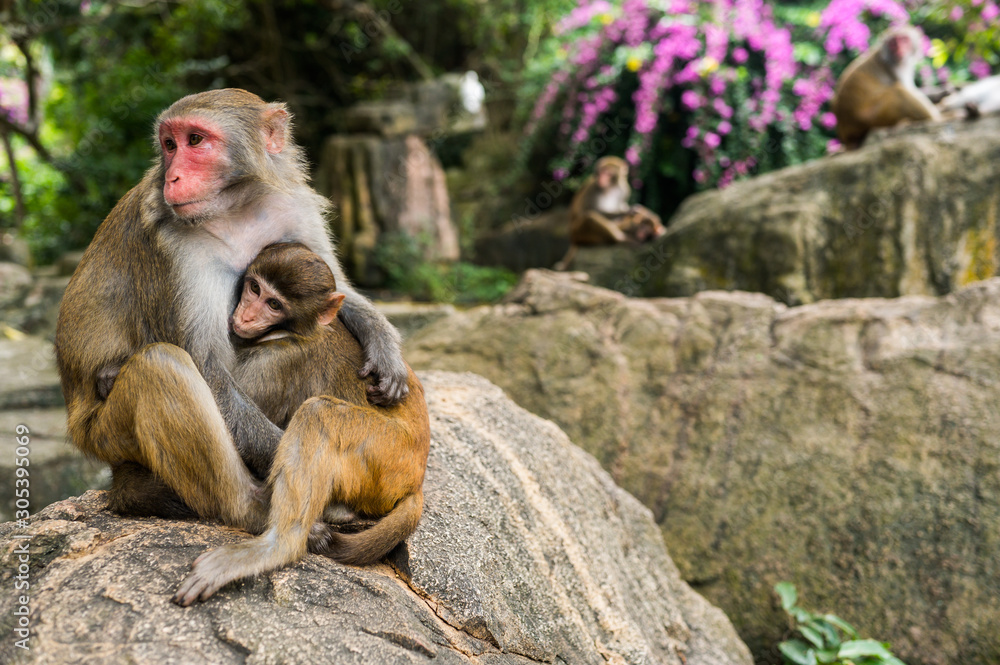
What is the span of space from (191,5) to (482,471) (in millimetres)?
11531

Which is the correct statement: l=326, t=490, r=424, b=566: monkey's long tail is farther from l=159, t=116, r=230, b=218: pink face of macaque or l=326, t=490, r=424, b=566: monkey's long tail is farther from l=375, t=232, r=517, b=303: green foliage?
l=375, t=232, r=517, b=303: green foliage

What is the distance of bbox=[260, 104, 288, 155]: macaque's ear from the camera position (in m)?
2.52

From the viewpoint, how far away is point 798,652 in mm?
3582

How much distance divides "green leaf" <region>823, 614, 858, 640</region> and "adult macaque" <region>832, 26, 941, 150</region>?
6.71m

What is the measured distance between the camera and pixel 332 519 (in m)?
2.26

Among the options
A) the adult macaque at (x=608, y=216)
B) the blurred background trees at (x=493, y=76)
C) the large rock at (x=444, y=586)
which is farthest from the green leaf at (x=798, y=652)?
the blurred background trees at (x=493, y=76)

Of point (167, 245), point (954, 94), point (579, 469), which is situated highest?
point (954, 94)

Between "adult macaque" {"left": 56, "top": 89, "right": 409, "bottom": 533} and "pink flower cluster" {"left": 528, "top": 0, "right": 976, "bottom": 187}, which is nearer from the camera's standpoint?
"adult macaque" {"left": 56, "top": 89, "right": 409, "bottom": 533}

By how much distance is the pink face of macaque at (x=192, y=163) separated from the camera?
2.25m

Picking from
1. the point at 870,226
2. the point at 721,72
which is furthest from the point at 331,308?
the point at 721,72

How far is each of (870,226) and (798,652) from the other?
445cm

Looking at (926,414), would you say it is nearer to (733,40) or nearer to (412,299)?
(412,299)

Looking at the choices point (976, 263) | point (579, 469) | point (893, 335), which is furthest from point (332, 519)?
point (976, 263)

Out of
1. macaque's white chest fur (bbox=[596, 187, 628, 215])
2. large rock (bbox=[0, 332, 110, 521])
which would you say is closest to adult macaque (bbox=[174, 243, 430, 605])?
large rock (bbox=[0, 332, 110, 521])
